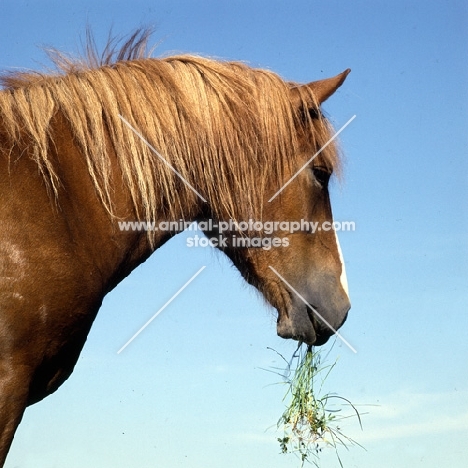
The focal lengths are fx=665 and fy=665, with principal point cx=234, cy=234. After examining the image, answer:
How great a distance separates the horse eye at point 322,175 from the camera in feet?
13.5

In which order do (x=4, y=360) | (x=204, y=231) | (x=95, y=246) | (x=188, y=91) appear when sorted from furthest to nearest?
(x=204, y=231) < (x=188, y=91) < (x=95, y=246) < (x=4, y=360)

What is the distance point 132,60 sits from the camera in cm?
413

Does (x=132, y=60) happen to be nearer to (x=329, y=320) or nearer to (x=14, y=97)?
(x=14, y=97)

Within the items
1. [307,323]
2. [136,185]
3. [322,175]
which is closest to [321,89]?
[322,175]

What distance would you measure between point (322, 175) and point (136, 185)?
1.19m

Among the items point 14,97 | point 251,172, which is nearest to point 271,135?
point 251,172

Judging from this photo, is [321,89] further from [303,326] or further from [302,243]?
[303,326]

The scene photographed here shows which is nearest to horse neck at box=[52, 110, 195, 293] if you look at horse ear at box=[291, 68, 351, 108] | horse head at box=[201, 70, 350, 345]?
horse head at box=[201, 70, 350, 345]

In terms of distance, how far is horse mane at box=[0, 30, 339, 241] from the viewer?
12.0 feet

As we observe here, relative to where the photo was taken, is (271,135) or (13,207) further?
(271,135)

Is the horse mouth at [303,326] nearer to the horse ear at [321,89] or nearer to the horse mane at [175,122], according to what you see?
the horse mane at [175,122]

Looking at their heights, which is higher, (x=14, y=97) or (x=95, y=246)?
(x=14, y=97)

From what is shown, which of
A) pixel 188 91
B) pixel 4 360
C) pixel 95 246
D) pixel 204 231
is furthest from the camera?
pixel 204 231

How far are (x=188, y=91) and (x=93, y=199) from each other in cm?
89
